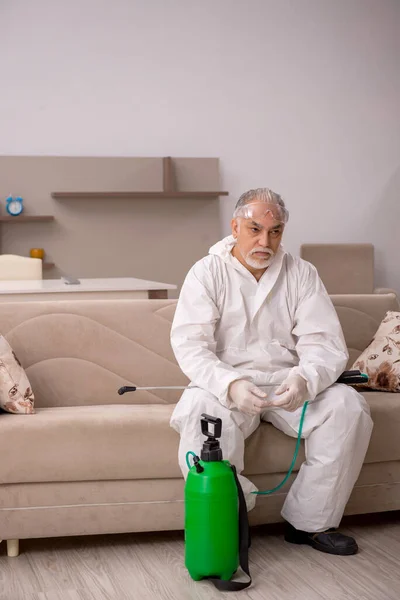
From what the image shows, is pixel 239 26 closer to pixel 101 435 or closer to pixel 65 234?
pixel 65 234

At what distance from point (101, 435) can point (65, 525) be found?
0.30 metres

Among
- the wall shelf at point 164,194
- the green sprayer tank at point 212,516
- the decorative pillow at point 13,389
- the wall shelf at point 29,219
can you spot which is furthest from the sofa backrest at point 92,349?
the wall shelf at point 164,194

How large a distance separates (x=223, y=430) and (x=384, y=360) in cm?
86

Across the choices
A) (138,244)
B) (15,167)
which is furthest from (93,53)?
(138,244)

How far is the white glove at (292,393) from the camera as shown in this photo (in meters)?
2.33

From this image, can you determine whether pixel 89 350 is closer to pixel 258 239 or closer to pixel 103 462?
pixel 103 462

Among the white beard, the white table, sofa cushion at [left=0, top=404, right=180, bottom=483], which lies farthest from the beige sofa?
the white table

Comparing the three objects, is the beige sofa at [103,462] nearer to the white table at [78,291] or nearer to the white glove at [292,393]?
the white glove at [292,393]

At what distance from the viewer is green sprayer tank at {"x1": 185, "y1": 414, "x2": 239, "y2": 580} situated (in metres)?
2.15

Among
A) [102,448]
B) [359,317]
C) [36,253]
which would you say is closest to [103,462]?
[102,448]

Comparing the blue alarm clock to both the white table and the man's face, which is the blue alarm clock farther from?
the man's face

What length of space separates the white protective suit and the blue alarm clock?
3.84m

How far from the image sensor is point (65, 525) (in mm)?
2434

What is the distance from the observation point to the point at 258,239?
2631 millimetres
